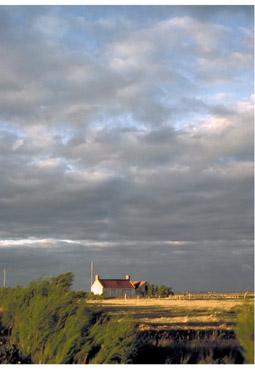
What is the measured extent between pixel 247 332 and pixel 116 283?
6666cm

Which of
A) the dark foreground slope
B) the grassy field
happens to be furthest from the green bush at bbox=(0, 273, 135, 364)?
the grassy field

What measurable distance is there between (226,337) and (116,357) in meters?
5.73

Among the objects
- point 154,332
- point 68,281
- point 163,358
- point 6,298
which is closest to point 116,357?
point 163,358

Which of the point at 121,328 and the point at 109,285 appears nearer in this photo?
the point at 121,328

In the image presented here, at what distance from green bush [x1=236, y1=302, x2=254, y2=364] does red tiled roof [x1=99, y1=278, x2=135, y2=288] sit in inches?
2564

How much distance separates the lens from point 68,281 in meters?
16.3

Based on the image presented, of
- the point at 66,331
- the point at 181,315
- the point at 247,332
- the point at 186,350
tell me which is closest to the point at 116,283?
the point at 181,315

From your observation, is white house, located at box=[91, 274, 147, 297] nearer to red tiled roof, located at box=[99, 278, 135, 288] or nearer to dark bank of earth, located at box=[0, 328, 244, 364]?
red tiled roof, located at box=[99, 278, 135, 288]

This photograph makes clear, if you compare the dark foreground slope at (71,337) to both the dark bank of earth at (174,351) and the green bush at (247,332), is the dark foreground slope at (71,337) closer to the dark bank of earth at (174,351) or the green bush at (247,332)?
the dark bank of earth at (174,351)

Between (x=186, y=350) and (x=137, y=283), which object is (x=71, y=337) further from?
(x=137, y=283)

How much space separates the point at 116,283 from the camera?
78188 millimetres

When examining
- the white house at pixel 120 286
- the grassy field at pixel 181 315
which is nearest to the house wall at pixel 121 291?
the white house at pixel 120 286

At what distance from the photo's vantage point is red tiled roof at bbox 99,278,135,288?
7726cm

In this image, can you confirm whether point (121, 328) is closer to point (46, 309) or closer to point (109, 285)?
point (46, 309)
